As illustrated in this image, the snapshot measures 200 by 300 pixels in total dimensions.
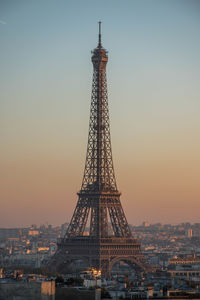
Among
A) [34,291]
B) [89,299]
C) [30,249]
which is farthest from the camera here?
[30,249]

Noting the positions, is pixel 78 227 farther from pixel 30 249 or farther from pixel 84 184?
pixel 30 249

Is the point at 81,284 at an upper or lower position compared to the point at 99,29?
lower

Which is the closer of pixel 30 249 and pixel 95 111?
pixel 95 111

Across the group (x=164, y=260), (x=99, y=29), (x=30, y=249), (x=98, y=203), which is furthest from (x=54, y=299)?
(x=30, y=249)

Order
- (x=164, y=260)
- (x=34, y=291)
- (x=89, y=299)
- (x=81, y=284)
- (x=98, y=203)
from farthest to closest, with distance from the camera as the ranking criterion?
(x=164, y=260), (x=98, y=203), (x=81, y=284), (x=89, y=299), (x=34, y=291)
